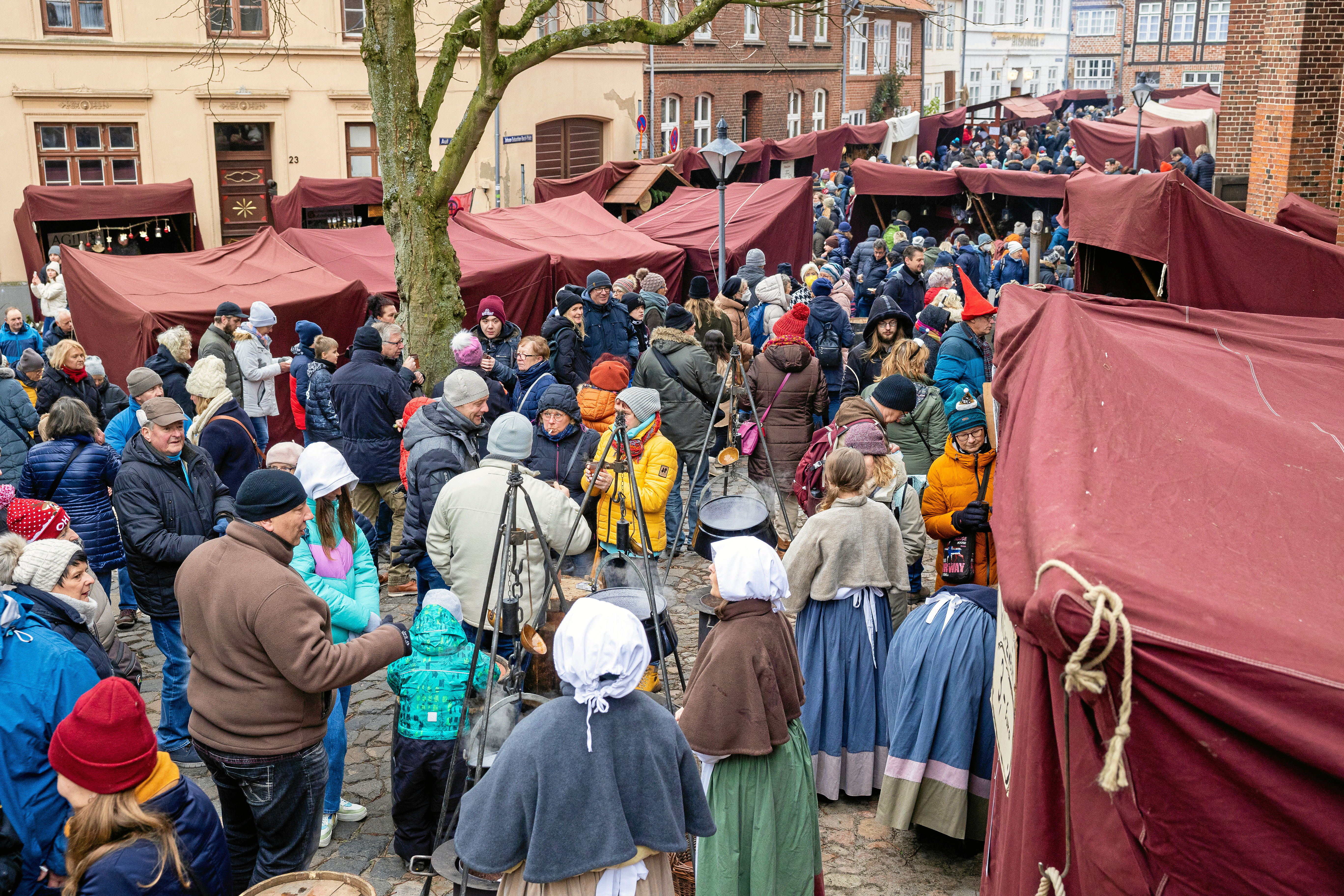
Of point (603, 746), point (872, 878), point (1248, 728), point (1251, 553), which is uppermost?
point (1251, 553)

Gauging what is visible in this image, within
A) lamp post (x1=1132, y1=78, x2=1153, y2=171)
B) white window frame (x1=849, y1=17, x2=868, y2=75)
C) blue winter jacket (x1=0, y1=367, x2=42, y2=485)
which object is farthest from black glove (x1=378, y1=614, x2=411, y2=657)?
white window frame (x1=849, y1=17, x2=868, y2=75)

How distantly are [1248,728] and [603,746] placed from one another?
69.6 inches

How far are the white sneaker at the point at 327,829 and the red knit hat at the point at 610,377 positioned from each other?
10.3 ft

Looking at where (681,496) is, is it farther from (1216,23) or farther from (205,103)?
(1216,23)

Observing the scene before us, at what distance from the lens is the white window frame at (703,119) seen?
31531 millimetres

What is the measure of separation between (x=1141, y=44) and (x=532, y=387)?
214 ft

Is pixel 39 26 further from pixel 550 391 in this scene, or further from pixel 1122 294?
pixel 1122 294

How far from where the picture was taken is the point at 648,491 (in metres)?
6.66

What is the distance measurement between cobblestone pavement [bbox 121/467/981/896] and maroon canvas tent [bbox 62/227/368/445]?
5.57m

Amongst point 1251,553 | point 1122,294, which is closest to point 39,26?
point 1122,294

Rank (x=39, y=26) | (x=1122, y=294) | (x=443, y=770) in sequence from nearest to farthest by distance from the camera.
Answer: (x=443, y=770), (x=1122, y=294), (x=39, y=26)

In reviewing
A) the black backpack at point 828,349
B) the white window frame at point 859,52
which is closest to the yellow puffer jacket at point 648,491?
the black backpack at point 828,349

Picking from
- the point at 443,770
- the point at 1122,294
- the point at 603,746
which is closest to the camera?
the point at 603,746

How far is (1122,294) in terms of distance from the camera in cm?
918
